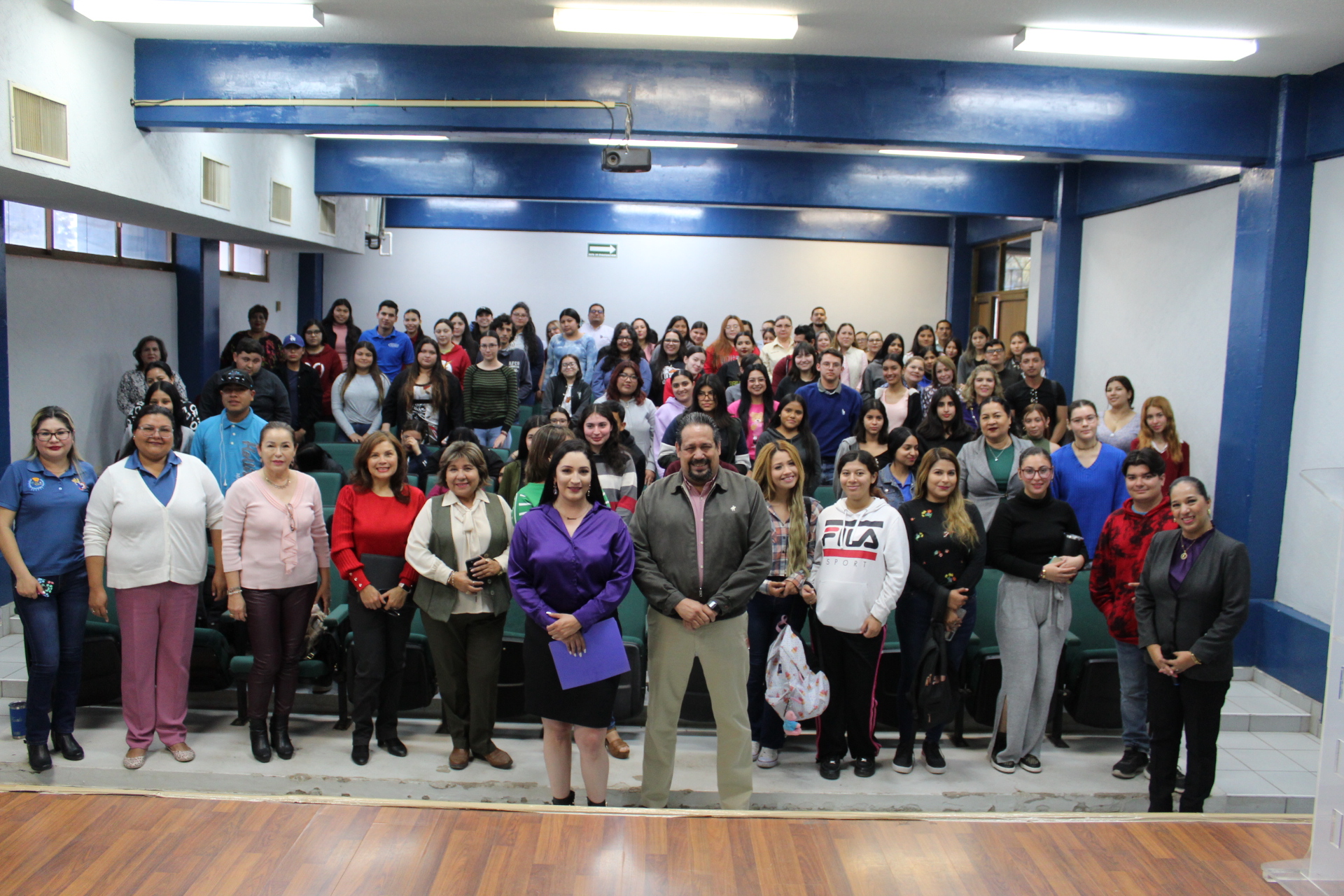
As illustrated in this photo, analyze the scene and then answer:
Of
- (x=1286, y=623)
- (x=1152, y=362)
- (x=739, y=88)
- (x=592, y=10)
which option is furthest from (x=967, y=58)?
(x=1286, y=623)

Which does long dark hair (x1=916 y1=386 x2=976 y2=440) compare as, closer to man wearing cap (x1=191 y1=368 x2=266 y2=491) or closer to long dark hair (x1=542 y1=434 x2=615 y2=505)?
long dark hair (x1=542 y1=434 x2=615 y2=505)

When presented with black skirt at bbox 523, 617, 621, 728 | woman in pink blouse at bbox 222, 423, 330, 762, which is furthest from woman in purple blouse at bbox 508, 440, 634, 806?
woman in pink blouse at bbox 222, 423, 330, 762

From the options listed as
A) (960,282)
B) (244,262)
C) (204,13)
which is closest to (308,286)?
(244,262)

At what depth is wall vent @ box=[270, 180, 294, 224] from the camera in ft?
26.2

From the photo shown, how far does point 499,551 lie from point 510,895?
4.89ft

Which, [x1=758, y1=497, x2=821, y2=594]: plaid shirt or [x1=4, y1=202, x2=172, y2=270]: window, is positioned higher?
[x1=4, y1=202, x2=172, y2=270]: window

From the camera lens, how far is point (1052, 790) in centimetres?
405

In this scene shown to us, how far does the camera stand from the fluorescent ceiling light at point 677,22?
15.5 ft

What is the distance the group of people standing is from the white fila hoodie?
0.03 ft

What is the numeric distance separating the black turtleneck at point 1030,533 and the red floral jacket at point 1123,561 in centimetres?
17

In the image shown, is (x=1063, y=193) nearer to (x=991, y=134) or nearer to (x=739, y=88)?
(x=991, y=134)

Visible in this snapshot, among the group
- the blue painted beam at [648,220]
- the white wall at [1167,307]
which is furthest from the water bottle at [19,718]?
the blue painted beam at [648,220]

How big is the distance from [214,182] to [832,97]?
438 centimetres

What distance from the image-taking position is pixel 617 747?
4273 mm
